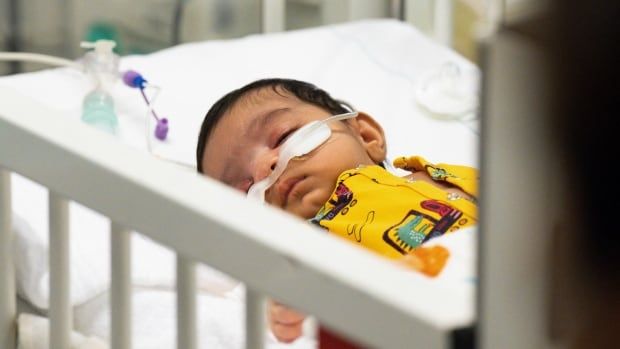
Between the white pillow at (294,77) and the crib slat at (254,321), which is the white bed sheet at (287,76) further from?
the crib slat at (254,321)

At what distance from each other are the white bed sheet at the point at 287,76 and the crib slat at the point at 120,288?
0.48 metres

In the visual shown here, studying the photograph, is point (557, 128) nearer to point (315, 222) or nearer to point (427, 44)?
point (315, 222)

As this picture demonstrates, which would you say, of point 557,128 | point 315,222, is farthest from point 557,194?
point 315,222

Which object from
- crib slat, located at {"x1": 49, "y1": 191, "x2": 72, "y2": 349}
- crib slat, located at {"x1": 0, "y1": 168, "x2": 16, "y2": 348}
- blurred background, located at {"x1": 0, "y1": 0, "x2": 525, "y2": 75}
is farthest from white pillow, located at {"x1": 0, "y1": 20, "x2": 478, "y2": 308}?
crib slat, located at {"x1": 49, "y1": 191, "x2": 72, "y2": 349}

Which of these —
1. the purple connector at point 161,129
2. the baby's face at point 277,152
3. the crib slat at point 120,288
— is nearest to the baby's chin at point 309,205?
the baby's face at point 277,152

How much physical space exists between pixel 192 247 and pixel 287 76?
1094 mm

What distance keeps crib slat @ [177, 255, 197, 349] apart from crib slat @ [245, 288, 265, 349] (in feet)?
0.24

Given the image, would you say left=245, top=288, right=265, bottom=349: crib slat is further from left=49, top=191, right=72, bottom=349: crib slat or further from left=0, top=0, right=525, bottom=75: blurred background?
left=0, top=0, right=525, bottom=75: blurred background

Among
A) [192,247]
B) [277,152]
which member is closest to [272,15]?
[277,152]

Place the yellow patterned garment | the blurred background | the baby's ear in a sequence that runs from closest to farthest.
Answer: the yellow patterned garment → the baby's ear → the blurred background

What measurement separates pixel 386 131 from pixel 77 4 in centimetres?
57

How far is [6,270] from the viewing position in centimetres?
114

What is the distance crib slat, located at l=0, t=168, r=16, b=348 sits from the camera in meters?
1.11

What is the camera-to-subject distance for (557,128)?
62 cm
